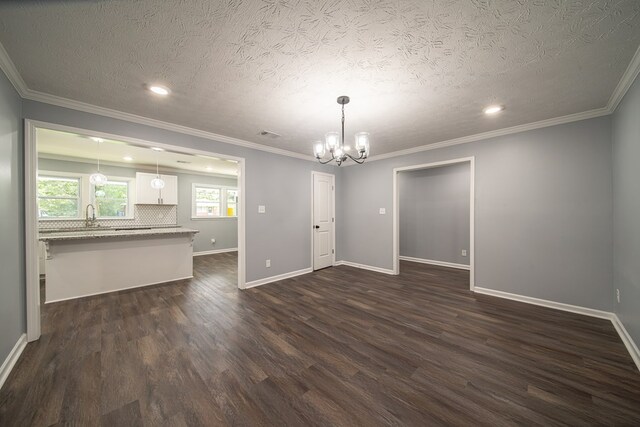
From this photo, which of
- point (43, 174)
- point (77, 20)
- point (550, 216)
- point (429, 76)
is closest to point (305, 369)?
point (429, 76)

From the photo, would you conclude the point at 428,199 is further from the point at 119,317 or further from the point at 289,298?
the point at 119,317

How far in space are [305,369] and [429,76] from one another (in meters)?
2.82

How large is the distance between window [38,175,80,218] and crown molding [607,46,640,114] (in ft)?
30.4

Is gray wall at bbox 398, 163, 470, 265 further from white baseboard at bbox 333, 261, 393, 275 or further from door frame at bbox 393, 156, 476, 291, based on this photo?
white baseboard at bbox 333, 261, 393, 275

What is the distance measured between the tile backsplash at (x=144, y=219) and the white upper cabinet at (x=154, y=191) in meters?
0.40

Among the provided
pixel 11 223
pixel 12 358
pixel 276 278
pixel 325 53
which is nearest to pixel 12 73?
pixel 11 223

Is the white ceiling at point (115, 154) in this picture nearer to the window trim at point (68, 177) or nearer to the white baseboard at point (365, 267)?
the window trim at point (68, 177)

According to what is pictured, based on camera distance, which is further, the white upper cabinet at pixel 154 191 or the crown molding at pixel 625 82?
the white upper cabinet at pixel 154 191

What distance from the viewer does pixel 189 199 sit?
7105mm

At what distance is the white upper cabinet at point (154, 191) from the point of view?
5906mm

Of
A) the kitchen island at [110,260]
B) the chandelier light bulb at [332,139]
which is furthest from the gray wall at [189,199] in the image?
the chandelier light bulb at [332,139]

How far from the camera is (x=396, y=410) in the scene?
60.9 inches

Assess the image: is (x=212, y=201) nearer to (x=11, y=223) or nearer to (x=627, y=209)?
(x=11, y=223)

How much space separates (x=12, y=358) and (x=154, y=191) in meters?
4.86
